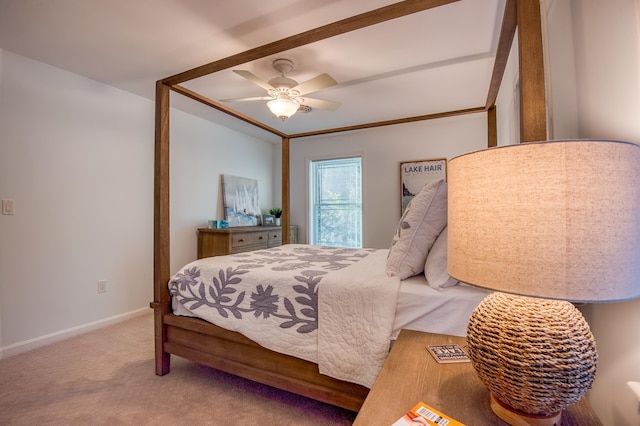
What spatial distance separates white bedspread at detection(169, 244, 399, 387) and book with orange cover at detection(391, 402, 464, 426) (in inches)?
25.9

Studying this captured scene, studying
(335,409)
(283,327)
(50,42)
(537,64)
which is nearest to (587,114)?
(537,64)

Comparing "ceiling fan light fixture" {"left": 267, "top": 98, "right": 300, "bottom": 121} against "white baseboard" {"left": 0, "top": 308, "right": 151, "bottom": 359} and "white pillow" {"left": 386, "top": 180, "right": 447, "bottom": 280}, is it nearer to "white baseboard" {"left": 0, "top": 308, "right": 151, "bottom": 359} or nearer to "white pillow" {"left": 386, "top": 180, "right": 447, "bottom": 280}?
"white pillow" {"left": 386, "top": 180, "right": 447, "bottom": 280}

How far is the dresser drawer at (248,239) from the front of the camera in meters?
3.72

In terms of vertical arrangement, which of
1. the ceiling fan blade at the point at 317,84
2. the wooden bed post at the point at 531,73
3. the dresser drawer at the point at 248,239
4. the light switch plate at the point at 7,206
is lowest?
the dresser drawer at the point at 248,239

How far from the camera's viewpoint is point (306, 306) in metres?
1.54

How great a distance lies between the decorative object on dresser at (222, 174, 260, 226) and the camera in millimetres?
4242

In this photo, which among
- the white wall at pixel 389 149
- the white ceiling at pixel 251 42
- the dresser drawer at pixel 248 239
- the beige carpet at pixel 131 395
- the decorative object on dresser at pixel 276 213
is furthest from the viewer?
the decorative object on dresser at pixel 276 213

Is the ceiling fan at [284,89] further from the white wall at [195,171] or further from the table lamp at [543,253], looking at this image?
the table lamp at [543,253]

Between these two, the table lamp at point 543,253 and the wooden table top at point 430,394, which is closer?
the table lamp at point 543,253

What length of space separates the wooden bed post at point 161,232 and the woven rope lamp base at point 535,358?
1.95 meters

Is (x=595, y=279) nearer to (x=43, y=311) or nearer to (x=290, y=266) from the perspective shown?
(x=290, y=266)

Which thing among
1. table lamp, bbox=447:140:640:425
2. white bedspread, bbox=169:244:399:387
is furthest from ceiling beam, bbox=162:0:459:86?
white bedspread, bbox=169:244:399:387

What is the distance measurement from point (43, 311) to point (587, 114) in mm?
3768

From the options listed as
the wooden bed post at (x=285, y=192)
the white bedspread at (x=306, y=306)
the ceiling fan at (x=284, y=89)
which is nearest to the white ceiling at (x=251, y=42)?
the ceiling fan at (x=284, y=89)
